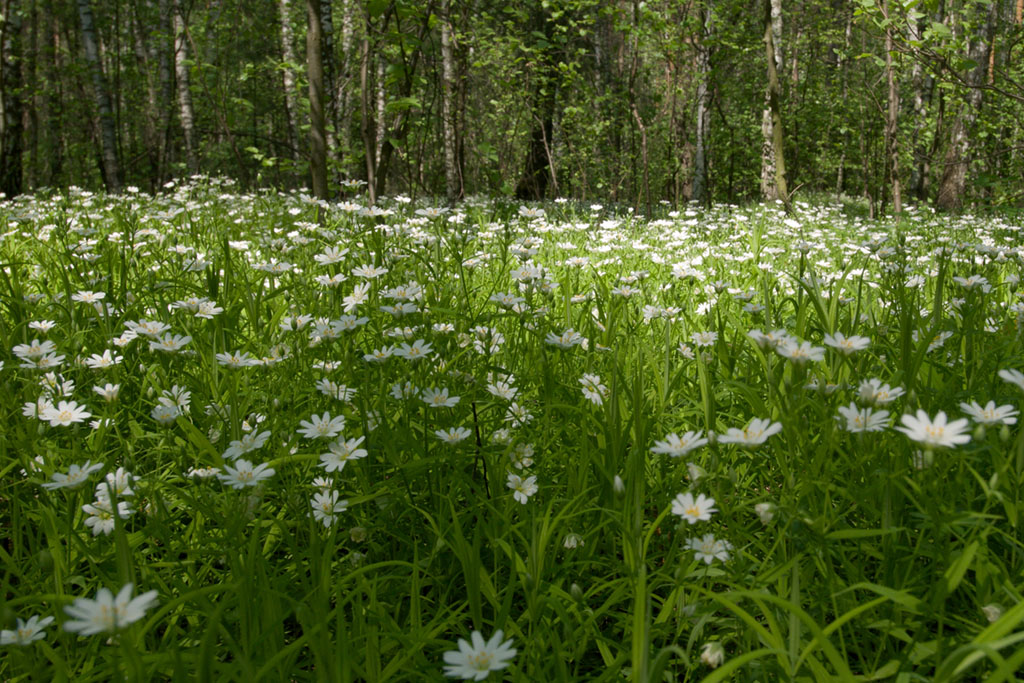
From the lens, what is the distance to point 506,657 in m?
0.82

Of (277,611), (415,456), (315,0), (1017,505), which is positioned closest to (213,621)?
(277,611)

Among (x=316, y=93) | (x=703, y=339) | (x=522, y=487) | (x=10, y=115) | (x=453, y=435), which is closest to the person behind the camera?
(x=522, y=487)

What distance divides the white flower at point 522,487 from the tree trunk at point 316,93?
10.6 feet

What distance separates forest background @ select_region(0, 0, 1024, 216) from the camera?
4406mm

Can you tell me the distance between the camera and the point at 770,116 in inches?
364

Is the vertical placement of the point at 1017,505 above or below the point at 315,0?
below

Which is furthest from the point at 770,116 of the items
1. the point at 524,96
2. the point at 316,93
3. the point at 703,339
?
the point at 703,339

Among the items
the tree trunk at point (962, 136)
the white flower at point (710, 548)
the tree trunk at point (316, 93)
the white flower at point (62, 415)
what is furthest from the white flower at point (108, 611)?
the tree trunk at point (962, 136)

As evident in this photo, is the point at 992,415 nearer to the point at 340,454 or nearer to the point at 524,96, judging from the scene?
the point at 340,454

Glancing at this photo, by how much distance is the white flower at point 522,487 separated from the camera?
4.11ft

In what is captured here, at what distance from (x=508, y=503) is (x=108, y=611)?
75 cm

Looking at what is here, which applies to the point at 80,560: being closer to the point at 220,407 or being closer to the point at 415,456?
the point at 220,407

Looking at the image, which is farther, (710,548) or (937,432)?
(710,548)

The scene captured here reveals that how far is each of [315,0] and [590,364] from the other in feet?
10.1
